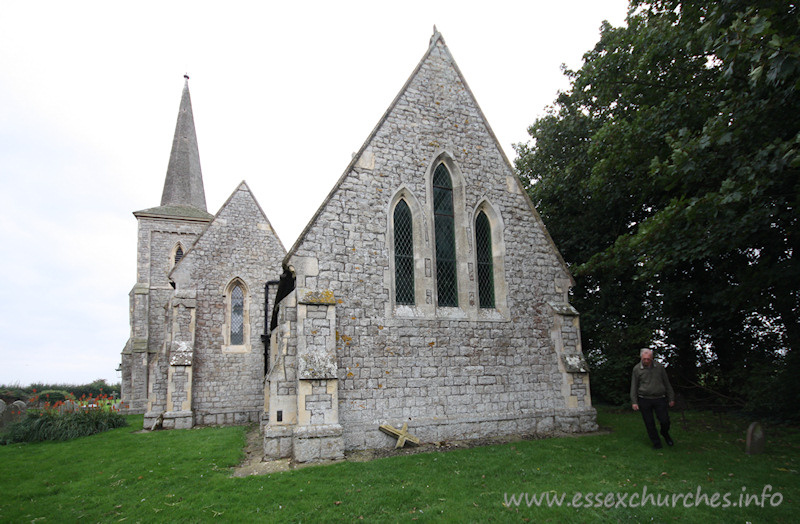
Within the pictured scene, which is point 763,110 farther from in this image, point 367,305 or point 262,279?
point 262,279

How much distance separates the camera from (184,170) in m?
26.0

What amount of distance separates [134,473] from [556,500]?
743 centimetres

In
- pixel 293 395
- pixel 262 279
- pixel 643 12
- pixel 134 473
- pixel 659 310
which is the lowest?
pixel 134 473

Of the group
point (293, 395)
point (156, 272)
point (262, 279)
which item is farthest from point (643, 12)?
point (156, 272)

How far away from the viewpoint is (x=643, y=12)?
12.2 meters

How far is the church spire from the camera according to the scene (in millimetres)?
25484

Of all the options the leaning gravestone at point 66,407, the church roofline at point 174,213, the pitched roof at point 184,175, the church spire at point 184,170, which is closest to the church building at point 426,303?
the leaning gravestone at point 66,407

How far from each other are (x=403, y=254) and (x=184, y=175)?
2118 centimetres

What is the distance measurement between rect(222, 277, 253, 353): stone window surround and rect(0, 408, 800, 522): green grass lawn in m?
6.95

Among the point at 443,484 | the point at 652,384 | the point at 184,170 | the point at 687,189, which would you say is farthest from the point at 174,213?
the point at 652,384

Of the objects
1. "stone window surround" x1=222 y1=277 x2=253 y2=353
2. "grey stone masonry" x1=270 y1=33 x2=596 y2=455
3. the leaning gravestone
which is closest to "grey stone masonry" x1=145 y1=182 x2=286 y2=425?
"stone window surround" x1=222 y1=277 x2=253 y2=353

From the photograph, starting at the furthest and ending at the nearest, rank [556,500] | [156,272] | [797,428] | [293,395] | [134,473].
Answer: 1. [156,272]
2. [797,428]
3. [293,395]
4. [134,473]
5. [556,500]

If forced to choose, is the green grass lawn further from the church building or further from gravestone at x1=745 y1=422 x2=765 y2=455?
the church building

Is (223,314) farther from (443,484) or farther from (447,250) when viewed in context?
(443,484)
